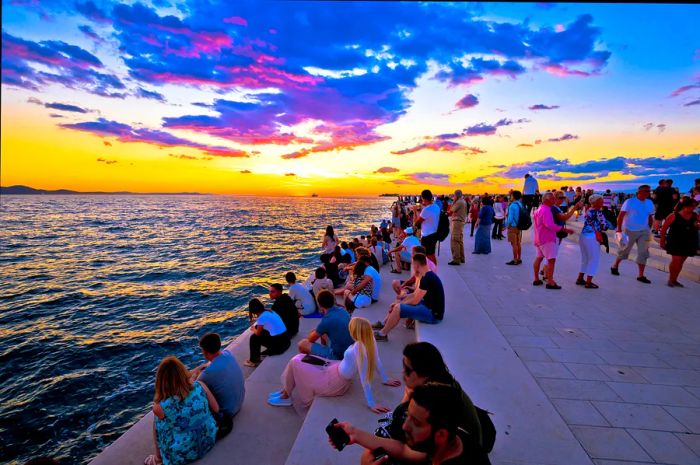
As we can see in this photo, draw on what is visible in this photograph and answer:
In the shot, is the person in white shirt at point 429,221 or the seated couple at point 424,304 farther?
the person in white shirt at point 429,221

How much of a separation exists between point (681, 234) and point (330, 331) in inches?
330

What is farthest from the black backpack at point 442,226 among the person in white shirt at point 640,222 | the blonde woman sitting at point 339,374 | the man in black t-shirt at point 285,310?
the blonde woman sitting at point 339,374

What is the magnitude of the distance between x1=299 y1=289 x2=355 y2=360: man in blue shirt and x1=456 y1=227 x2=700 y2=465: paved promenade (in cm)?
253

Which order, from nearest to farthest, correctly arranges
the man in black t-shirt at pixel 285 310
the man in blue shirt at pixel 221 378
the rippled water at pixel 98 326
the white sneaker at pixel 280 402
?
the man in blue shirt at pixel 221 378 → the white sneaker at pixel 280 402 → the rippled water at pixel 98 326 → the man in black t-shirt at pixel 285 310

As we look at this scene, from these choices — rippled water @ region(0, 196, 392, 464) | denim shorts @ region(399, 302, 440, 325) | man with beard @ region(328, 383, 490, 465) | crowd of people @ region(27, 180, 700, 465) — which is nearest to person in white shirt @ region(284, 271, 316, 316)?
crowd of people @ region(27, 180, 700, 465)

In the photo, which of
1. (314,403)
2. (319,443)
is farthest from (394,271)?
(319,443)

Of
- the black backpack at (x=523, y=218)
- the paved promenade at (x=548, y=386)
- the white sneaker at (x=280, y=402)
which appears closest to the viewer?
the paved promenade at (x=548, y=386)

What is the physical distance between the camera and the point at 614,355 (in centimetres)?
452

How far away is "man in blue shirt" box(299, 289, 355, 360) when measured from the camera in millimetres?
4844

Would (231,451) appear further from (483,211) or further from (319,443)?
(483,211)

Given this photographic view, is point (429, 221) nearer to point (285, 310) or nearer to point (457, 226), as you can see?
point (457, 226)

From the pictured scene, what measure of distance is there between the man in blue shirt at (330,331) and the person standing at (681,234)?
26.4ft

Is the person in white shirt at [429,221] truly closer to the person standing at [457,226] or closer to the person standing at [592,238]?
the person standing at [457,226]

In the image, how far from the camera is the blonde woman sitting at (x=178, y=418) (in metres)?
3.46
